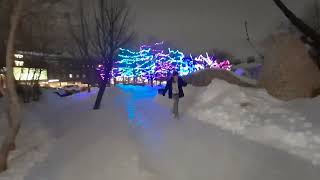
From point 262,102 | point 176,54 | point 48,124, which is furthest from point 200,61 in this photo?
point 262,102

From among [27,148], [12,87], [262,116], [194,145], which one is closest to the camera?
[194,145]

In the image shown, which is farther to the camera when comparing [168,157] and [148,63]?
[148,63]

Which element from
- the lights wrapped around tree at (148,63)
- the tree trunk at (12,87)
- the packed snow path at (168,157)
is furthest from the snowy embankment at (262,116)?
the lights wrapped around tree at (148,63)

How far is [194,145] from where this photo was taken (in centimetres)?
1341

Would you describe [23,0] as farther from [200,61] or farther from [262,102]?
[200,61]

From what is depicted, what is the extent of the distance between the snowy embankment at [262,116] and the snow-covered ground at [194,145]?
0.08ft

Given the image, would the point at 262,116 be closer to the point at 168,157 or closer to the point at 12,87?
the point at 168,157

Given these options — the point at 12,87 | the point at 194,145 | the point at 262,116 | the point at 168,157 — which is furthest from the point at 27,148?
the point at 262,116

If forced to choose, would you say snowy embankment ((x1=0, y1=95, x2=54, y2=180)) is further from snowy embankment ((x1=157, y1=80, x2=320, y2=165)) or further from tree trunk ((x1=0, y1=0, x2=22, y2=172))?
snowy embankment ((x1=157, y1=80, x2=320, y2=165))

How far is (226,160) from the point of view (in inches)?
443

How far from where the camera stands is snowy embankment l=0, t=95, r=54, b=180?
1309 cm

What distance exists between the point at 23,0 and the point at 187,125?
6.87 meters

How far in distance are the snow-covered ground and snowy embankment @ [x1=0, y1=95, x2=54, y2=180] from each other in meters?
0.05

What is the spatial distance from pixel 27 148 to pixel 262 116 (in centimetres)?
805
